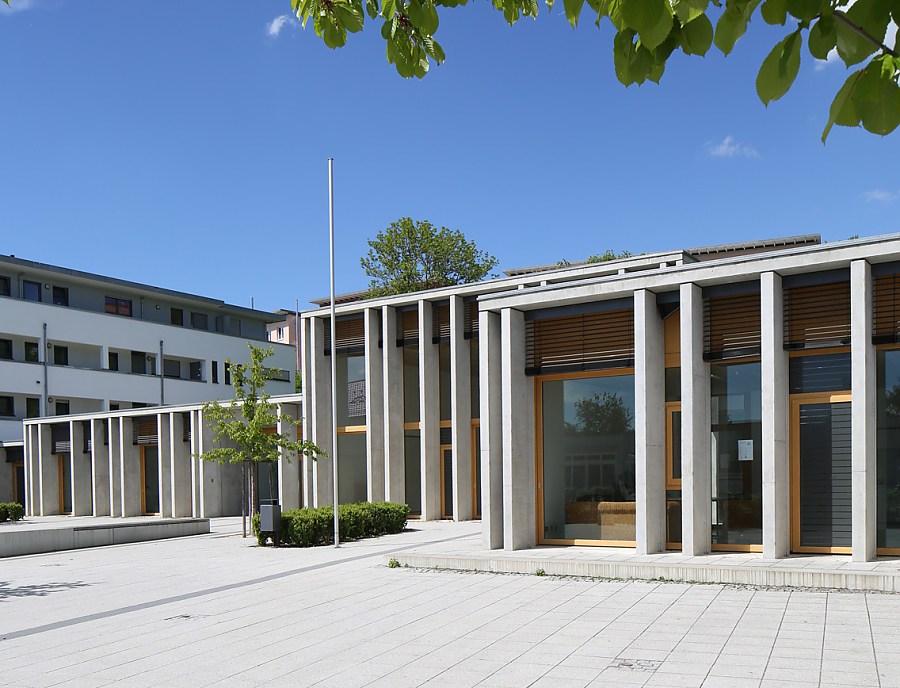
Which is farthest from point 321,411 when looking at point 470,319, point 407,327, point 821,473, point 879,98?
point 879,98

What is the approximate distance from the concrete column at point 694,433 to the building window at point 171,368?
4283 centimetres

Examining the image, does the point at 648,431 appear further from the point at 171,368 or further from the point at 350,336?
the point at 171,368

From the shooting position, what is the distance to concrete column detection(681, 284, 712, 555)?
49.2 feet

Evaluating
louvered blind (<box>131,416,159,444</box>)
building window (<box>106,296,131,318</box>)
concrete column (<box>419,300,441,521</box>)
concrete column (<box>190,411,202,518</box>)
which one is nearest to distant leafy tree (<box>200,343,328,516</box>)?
concrete column (<box>419,300,441,521</box>)

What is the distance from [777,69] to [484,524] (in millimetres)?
15432

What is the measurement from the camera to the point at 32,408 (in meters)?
45.7

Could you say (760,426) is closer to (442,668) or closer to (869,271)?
(869,271)

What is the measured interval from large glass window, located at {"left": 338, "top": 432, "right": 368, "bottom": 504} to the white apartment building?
555 inches

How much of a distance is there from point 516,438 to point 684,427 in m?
3.56

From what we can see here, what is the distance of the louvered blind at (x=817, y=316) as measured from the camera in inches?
575

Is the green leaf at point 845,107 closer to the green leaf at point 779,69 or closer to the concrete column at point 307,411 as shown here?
the green leaf at point 779,69

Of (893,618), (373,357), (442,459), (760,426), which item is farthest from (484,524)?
(373,357)

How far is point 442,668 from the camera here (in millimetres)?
8500

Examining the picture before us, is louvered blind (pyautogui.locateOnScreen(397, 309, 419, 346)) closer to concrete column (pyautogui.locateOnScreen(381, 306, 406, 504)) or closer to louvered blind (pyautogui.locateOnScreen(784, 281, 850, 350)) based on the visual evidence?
concrete column (pyautogui.locateOnScreen(381, 306, 406, 504))
